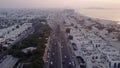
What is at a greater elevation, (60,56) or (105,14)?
(60,56)

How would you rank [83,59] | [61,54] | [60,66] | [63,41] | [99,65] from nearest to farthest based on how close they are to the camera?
[99,65] → [60,66] → [83,59] → [61,54] → [63,41]

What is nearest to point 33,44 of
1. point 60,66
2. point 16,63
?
point 16,63

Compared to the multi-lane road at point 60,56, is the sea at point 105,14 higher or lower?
lower

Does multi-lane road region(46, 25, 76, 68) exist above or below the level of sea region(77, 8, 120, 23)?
above

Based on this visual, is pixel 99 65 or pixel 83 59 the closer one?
pixel 99 65

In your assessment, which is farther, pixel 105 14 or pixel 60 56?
pixel 105 14

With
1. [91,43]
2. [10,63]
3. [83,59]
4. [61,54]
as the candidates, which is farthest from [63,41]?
[10,63]

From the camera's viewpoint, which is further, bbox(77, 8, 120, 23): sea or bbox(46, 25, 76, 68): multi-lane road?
bbox(77, 8, 120, 23): sea

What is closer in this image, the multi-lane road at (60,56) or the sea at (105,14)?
the multi-lane road at (60,56)

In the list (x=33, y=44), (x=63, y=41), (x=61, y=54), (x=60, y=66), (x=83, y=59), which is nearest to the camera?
(x=60, y=66)

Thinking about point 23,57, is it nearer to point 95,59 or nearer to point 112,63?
point 95,59
